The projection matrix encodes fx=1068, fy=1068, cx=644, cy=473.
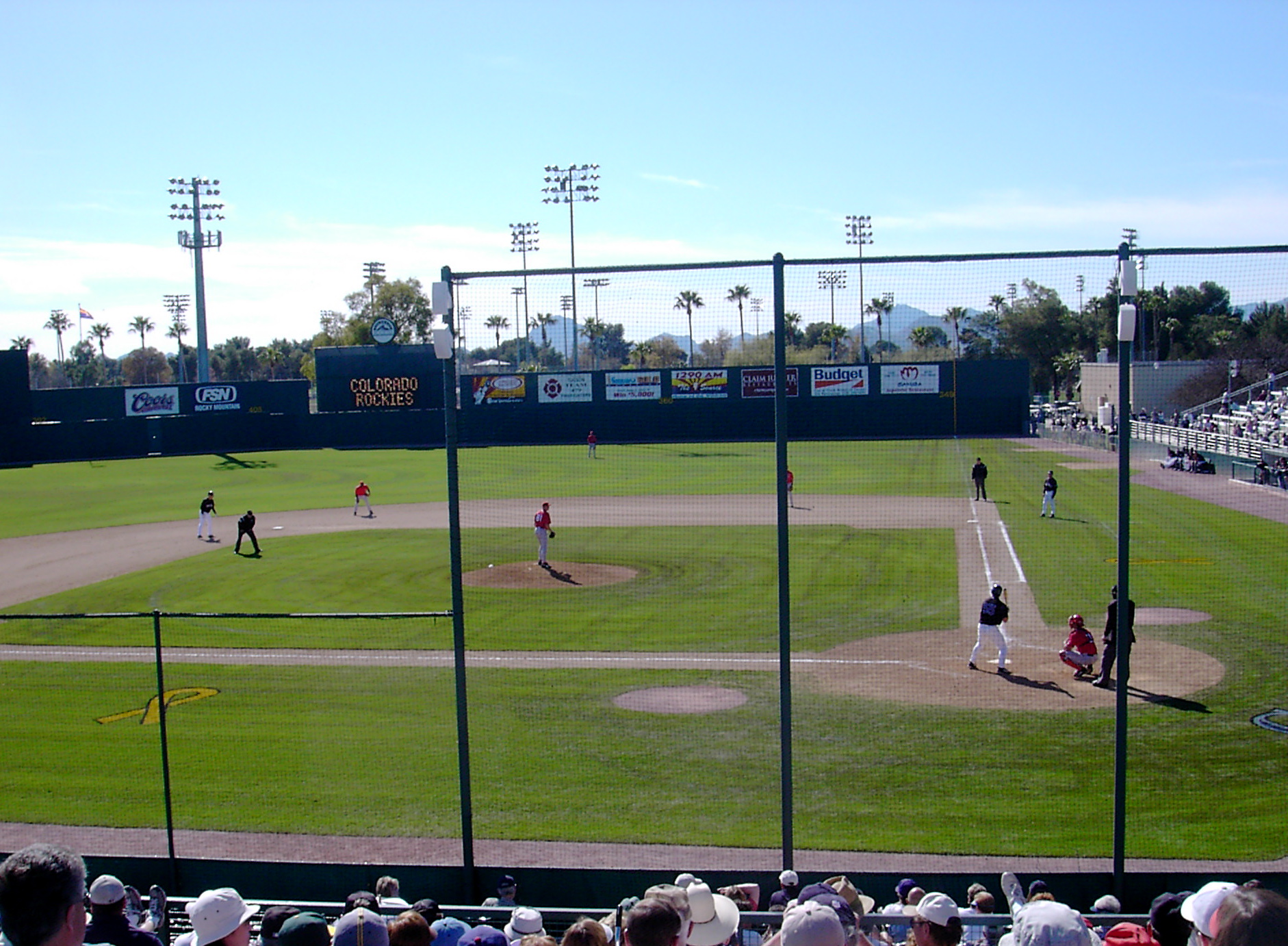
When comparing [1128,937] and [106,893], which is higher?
[106,893]

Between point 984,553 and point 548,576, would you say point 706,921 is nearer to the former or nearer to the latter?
point 548,576

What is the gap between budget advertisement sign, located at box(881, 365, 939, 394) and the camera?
35.0ft

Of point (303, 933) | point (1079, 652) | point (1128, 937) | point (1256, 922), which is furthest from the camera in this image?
point (1079, 652)

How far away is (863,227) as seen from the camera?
1449 cm

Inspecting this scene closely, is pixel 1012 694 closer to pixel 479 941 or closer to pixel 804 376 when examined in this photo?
pixel 804 376

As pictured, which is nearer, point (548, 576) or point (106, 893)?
point (106, 893)

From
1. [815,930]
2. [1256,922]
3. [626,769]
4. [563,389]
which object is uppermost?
[563,389]

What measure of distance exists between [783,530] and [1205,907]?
4201 mm

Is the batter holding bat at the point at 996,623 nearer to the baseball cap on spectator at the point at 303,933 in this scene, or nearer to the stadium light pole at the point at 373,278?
the baseball cap on spectator at the point at 303,933

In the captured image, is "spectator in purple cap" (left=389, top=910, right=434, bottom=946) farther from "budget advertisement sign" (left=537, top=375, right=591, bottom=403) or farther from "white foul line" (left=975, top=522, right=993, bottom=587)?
"white foul line" (left=975, top=522, right=993, bottom=587)

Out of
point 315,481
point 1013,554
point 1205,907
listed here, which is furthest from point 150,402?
point 1205,907

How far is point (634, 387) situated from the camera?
1112cm

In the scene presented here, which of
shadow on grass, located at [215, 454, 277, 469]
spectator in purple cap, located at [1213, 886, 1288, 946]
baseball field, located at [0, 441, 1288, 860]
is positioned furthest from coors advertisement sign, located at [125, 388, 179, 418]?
spectator in purple cap, located at [1213, 886, 1288, 946]


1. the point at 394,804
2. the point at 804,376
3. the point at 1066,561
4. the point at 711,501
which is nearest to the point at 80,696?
Answer: the point at 394,804
